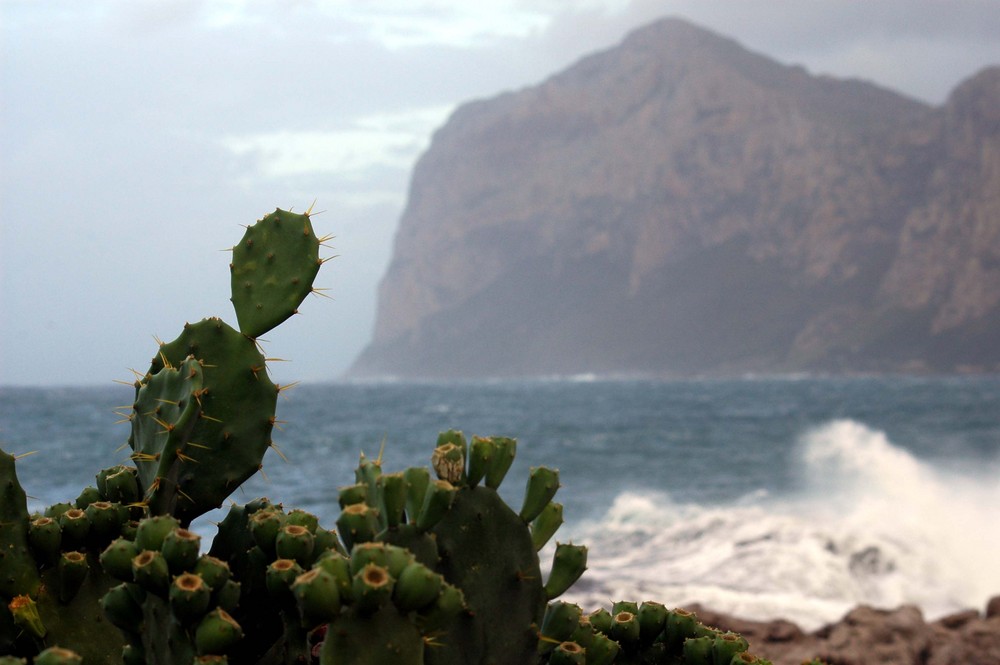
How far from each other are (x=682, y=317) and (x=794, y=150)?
28135mm

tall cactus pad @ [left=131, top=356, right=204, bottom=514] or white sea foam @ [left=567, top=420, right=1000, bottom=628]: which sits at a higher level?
tall cactus pad @ [left=131, top=356, right=204, bottom=514]

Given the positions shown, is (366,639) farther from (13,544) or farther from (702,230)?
(702,230)

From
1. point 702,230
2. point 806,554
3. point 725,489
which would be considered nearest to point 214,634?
point 806,554

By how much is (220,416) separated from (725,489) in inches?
1041

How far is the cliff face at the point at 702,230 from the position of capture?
450 feet

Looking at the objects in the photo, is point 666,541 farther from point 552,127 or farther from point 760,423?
point 552,127

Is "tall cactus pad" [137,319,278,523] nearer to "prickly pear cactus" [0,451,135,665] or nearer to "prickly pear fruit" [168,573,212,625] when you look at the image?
"prickly pear cactus" [0,451,135,665]

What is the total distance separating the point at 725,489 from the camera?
27.5 metres

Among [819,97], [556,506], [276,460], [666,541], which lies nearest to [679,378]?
[819,97]

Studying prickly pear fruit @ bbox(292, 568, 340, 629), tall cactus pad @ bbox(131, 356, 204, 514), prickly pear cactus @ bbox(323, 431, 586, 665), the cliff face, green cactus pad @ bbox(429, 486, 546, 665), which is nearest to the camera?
prickly pear fruit @ bbox(292, 568, 340, 629)

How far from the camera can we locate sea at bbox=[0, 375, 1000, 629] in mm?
14141

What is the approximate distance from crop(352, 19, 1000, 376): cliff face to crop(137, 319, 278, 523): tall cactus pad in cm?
13864

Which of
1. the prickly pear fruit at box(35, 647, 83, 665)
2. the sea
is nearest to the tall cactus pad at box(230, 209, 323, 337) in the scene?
the sea

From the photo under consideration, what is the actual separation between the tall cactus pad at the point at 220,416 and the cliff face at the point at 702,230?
139 meters
